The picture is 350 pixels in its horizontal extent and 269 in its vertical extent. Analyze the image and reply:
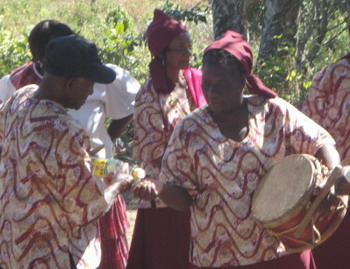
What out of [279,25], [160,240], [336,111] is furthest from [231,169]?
[279,25]

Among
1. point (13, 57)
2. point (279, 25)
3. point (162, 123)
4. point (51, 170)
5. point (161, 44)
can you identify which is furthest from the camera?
point (13, 57)

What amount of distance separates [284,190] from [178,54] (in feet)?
5.61

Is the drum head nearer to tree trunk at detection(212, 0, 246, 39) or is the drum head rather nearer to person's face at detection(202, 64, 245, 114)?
person's face at detection(202, 64, 245, 114)

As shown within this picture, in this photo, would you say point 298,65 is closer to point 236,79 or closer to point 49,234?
point 236,79

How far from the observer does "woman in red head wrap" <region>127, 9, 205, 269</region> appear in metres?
5.39

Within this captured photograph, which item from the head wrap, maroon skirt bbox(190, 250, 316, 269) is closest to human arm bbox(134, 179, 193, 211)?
maroon skirt bbox(190, 250, 316, 269)

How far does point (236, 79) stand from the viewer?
4.16m

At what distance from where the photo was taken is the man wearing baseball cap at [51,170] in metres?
3.78

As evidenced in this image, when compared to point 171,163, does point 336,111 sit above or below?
below

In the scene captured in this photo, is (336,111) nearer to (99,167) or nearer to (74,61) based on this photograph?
(99,167)

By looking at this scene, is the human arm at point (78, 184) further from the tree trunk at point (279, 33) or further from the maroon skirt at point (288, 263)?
the tree trunk at point (279, 33)

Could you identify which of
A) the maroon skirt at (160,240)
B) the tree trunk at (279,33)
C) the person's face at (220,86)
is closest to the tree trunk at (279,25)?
the tree trunk at (279,33)

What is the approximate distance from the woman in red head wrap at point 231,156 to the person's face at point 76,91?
534 mm

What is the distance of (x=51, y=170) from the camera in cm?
377
